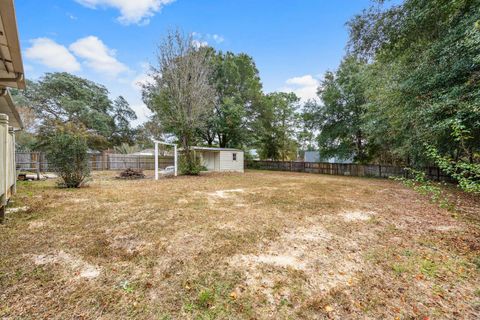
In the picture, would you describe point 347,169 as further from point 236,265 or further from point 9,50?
point 9,50

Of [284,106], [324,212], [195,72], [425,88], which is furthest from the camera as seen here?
[284,106]

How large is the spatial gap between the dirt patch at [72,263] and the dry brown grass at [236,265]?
0.04 feet

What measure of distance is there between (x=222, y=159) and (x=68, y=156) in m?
10.3

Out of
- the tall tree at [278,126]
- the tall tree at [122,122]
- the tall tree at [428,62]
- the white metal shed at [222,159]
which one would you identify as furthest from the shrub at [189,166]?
the tall tree at [122,122]

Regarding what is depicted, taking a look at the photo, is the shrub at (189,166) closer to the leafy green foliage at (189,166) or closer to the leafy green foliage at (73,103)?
the leafy green foliage at (189,166)

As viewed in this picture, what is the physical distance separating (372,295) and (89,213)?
5.24 metres

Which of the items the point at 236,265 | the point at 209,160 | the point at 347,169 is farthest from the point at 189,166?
the point at 347,169

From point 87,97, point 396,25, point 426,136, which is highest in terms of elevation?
point 87,97

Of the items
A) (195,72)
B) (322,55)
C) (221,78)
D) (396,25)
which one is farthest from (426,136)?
(221,78)

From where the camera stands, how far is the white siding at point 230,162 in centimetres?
1661

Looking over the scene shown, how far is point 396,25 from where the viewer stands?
22.3 ft

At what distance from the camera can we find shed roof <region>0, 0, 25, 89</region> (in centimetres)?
239

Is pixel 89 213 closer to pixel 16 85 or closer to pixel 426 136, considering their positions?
pixel 16 85

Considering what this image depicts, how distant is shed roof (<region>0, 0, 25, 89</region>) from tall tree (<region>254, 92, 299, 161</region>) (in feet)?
52.0
